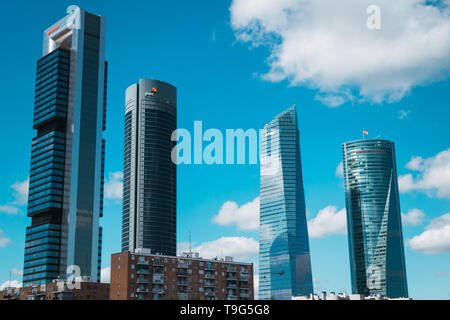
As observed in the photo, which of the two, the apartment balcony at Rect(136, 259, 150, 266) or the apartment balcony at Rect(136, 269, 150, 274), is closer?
the apartment balcony at Rect(136, 269, 150, 274)

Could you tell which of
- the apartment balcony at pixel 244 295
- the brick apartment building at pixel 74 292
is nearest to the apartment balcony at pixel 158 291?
the apartment balcony at pixel 244 295

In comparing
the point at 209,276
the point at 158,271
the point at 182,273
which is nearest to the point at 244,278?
the point at 209,276

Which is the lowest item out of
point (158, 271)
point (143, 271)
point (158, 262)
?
point (143, 271)

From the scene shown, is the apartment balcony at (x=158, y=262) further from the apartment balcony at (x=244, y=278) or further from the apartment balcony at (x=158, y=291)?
the apartment balcony at (x=244, y=278)

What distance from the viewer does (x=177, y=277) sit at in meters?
135

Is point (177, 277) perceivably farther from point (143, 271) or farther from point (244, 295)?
point (244, 295)

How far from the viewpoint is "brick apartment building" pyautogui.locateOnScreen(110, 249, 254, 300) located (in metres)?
128

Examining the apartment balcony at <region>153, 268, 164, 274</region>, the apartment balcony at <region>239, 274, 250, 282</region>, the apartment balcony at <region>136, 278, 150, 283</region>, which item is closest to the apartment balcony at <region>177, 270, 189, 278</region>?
the apartment balcony at <region>153, 268, 164, 274</region>

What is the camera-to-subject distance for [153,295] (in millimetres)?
129625

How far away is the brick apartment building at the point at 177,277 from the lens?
128125 millimetres

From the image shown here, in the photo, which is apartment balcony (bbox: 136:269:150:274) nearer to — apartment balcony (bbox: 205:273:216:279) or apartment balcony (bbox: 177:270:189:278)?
apartment balcony (bbox: 177:270:189:278)
